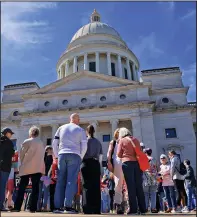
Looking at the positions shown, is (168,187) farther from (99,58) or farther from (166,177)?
(99,58)

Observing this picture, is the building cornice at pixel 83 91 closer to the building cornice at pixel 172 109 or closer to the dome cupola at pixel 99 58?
the building cornice at pixel 172 109

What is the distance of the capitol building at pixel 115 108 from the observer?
28.2 m

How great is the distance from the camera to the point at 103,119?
94.0 ft

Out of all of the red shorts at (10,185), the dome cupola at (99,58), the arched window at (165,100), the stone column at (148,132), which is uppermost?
the dome cupola at (99,58)

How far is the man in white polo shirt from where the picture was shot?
556 centimetres

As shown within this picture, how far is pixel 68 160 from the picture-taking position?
5844 millimetres

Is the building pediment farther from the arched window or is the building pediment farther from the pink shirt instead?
the pink shirt

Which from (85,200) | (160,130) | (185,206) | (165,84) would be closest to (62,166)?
(85,200)

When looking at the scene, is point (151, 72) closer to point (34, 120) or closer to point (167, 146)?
point (167, 146)

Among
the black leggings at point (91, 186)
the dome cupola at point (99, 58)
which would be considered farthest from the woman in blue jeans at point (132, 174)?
the dome cupola at point (99, 58)

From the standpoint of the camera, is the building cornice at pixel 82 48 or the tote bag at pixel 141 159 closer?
the tote bag at pixel 141 159

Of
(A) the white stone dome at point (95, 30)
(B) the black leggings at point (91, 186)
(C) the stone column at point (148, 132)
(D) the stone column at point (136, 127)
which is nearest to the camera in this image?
(B) the black leggings at point (91, 186)

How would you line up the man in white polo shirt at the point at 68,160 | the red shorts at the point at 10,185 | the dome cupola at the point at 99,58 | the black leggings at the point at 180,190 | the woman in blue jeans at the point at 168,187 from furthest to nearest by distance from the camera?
1. the dome cupola at the point at 99,58
2. the black leggings at the point at 180,190
3. the red shorts at the point at 10,185
4. the woman in blue jeans at the point at 168,187
5. the man in white polo shirt at the point at 68,160

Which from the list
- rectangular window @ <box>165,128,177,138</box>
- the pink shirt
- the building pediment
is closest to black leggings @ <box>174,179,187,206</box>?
the pink shirt
